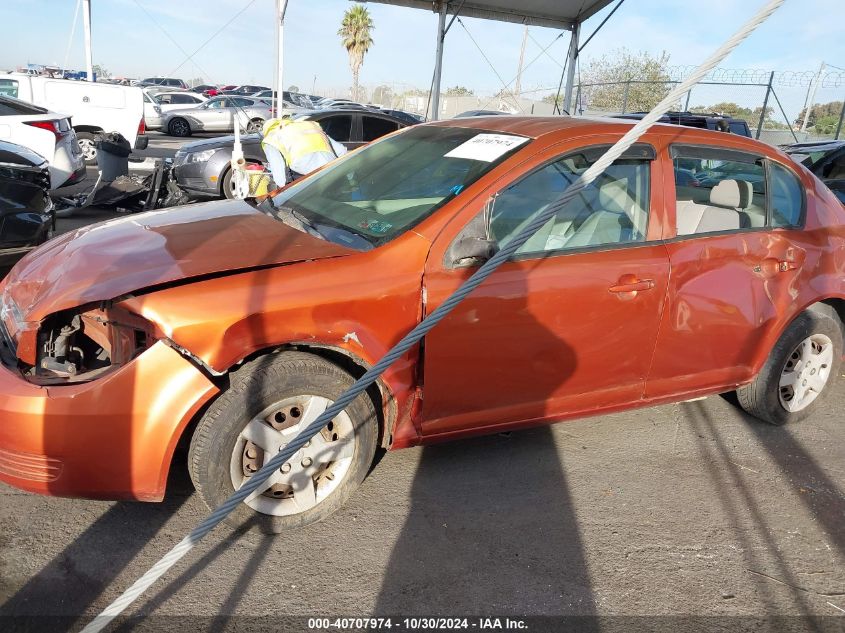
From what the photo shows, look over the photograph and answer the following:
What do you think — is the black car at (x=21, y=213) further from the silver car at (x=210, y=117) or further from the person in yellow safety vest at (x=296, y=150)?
the silver car at (x=210, y=117)

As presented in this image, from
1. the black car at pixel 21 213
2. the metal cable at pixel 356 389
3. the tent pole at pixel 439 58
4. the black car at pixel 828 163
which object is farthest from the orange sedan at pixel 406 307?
the tent pole at pixel 439 58

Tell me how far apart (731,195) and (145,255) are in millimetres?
2980

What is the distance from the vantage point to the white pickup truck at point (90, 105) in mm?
12453

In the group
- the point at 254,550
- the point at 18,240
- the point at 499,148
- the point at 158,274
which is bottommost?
the point at 254,550

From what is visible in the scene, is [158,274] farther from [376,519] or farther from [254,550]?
[376,519]

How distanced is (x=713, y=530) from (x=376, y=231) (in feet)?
6.49

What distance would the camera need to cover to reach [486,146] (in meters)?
3.12

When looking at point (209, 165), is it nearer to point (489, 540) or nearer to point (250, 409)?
point (250, 409)

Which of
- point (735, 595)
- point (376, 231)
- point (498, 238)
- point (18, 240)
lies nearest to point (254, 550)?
point (376, 231)

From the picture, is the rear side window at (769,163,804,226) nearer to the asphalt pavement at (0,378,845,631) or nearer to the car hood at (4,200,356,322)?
the asphalt pavement at (0,378,845,631)

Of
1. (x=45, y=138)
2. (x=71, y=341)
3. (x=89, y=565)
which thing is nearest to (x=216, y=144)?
(x=45, y=138)

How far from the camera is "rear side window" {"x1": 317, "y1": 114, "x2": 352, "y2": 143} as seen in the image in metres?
10.0

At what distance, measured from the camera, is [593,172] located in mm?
Result: 2152

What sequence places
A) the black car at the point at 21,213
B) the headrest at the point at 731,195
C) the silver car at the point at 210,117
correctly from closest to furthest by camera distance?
the headrest at the point at 731,195 < the black car at the point at 21,213 < the silver car at the point at 210,117
